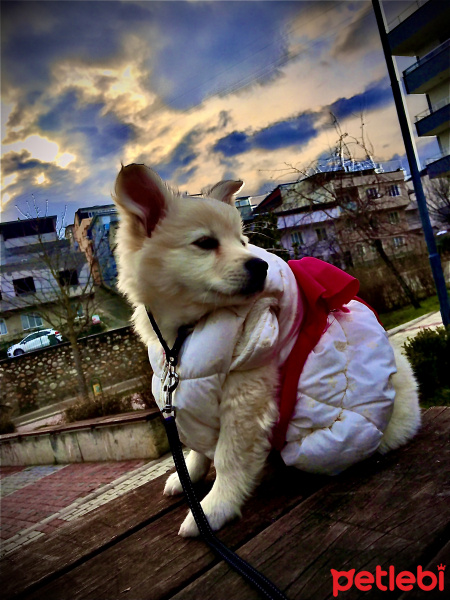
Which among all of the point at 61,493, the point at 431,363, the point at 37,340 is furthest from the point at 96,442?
the point at 37,340

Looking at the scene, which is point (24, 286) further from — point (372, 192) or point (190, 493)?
point (190, 493)

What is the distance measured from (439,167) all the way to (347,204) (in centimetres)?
543

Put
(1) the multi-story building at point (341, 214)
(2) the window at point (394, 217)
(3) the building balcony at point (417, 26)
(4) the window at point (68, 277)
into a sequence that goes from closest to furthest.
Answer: (3) the building balcony at point (417, 26), (1) the multi-story building at point (341, 214), (4) the window at point (68, 277), (2) the window at point (394, 217)

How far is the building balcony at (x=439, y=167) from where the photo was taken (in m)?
14.8

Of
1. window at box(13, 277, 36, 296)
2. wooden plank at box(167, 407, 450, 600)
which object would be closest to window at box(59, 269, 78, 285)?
window at box(13, 277, 36, 296)

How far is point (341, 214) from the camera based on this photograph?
14.2 metres

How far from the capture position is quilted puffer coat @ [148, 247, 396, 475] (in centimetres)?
133

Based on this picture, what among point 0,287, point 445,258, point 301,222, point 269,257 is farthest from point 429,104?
point 0,287

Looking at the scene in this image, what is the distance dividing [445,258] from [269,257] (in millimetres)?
20870

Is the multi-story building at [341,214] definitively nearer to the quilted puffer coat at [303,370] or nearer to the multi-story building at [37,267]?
the multi-story building at [37,267]

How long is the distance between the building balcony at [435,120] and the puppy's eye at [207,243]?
467 inches

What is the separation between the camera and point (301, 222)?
1395 centimetres

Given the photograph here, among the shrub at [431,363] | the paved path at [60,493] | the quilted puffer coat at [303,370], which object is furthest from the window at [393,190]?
the quilted puffer coat at [303,370]

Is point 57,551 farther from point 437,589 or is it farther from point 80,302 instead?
point 80,302
